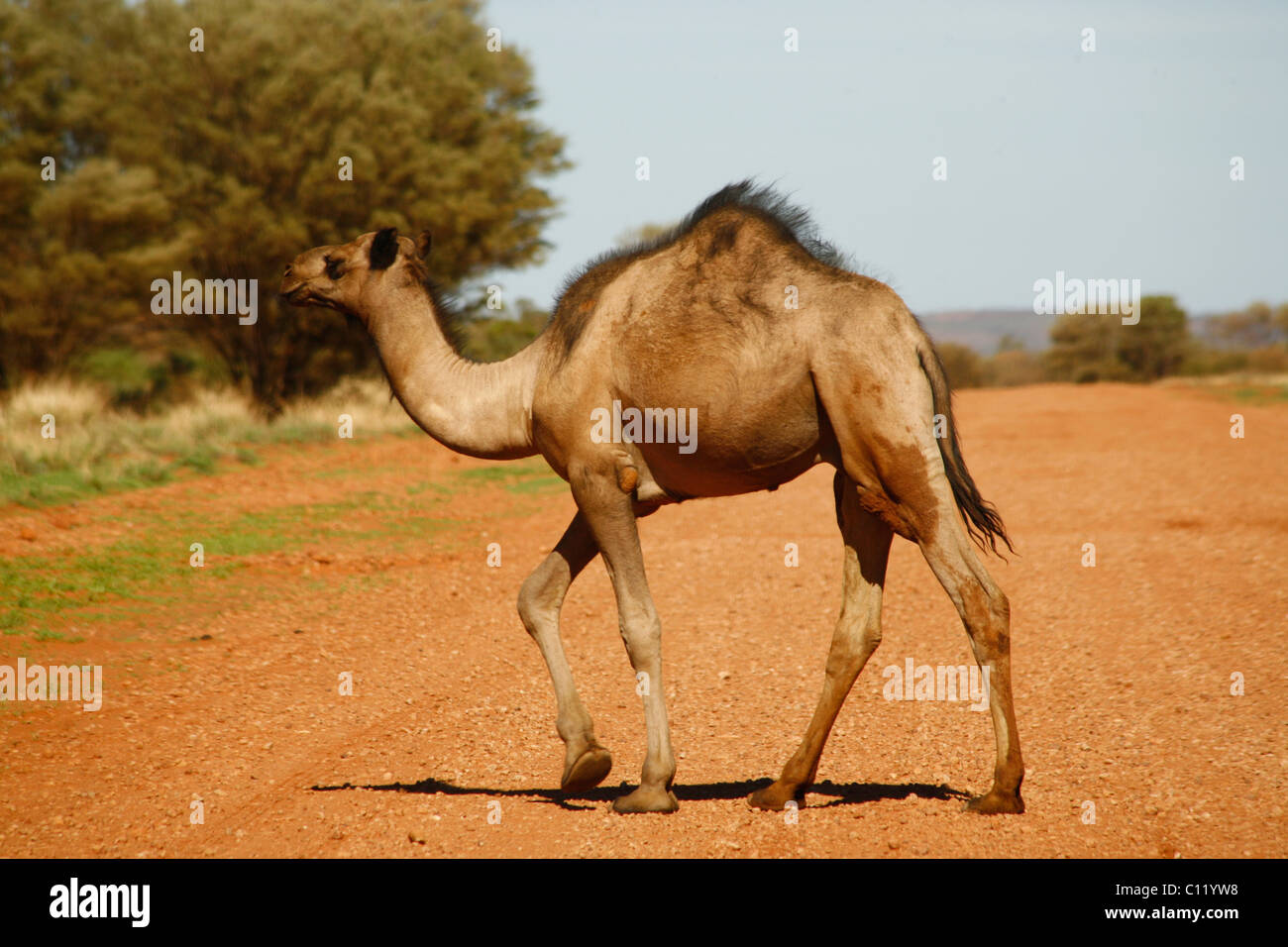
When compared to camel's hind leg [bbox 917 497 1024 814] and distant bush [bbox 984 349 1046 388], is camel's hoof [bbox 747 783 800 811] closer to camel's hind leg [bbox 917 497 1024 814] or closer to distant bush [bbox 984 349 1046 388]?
camel's hind leg [bbox 917 497 1024 814]

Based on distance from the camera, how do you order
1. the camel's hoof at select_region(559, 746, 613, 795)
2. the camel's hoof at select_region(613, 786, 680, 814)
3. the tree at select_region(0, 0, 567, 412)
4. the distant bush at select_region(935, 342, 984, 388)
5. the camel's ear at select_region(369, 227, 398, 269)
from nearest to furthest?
the camel's hoof at select_region(613, 786, 680, 814), the camel's hoof at select_region(559, 746, 613, 795), the camel's ear at select_region(369, 227, 398, 269), the tree at select_region(0, 0, 567, 412), the distant bush at select_region(935, 342, 984, 388)

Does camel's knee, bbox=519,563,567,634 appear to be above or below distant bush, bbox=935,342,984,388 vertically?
below

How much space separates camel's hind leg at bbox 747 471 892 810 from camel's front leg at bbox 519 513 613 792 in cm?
98

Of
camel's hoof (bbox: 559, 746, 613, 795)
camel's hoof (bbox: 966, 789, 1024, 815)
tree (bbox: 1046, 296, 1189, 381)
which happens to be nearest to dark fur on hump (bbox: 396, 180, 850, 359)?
camel's hoof (bbox: 559, 746, 613, 795)

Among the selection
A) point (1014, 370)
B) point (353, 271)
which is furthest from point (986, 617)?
point (1014, 370)

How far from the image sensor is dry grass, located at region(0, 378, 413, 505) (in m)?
16.5

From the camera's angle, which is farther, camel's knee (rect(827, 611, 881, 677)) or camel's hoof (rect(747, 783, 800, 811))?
camel's knee (rect(827, 611, 881, 677))

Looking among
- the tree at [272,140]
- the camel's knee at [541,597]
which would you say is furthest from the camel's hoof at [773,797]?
the tree at [272,140]

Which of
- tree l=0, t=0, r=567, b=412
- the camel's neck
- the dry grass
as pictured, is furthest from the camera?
tree l=0, t=0, r=567, b=412

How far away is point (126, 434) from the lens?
20.6m

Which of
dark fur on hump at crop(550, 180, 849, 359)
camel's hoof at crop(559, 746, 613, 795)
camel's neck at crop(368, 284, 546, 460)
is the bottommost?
camel's hoof at crop(559, 746, 613, 795)

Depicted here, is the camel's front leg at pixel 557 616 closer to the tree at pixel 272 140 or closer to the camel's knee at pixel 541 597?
the camel's knee at pixel 541 597

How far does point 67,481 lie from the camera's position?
640 inches

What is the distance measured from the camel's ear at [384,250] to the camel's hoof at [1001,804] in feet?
14.6
